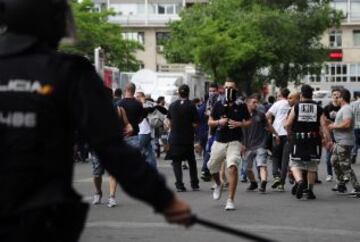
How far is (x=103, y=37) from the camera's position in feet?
187

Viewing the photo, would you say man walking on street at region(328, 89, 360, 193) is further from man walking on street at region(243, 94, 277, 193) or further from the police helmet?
the police helmet

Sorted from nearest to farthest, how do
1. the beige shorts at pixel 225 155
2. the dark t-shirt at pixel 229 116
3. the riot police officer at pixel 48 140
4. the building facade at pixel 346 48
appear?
1. the riot police officer at pixel 48 140
2. the beige shorts at pixel 225 155
3. the dark t-shirt at pixel 229 116
4. the building facade at pixel 346 48

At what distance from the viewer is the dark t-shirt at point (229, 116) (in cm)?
1253

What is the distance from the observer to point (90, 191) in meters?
14.9

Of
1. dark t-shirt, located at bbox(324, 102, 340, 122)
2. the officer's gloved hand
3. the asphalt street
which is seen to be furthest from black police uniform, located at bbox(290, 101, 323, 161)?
the officer's gloved hand

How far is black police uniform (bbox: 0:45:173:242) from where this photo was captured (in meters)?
3.58

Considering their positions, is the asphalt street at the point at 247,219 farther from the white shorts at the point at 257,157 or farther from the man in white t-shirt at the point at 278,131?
the man in white t-shirt at the point at 278,131

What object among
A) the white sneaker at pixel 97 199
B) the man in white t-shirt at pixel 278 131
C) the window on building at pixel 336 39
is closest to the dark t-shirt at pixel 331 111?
the man in white t-shirt at pixel 278 131

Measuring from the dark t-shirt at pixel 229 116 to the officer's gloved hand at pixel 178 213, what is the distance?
8.84m

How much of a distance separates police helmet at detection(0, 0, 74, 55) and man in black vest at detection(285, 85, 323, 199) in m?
10.1

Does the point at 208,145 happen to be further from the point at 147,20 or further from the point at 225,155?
the point at 147,20

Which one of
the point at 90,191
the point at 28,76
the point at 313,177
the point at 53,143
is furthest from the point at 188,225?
the point at 90,191

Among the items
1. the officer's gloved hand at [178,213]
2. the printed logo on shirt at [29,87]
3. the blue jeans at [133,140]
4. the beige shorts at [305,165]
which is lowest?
the beige shorts at [305,165]

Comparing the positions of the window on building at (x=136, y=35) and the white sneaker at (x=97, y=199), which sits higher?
the window on building at (x=136, y=35)
